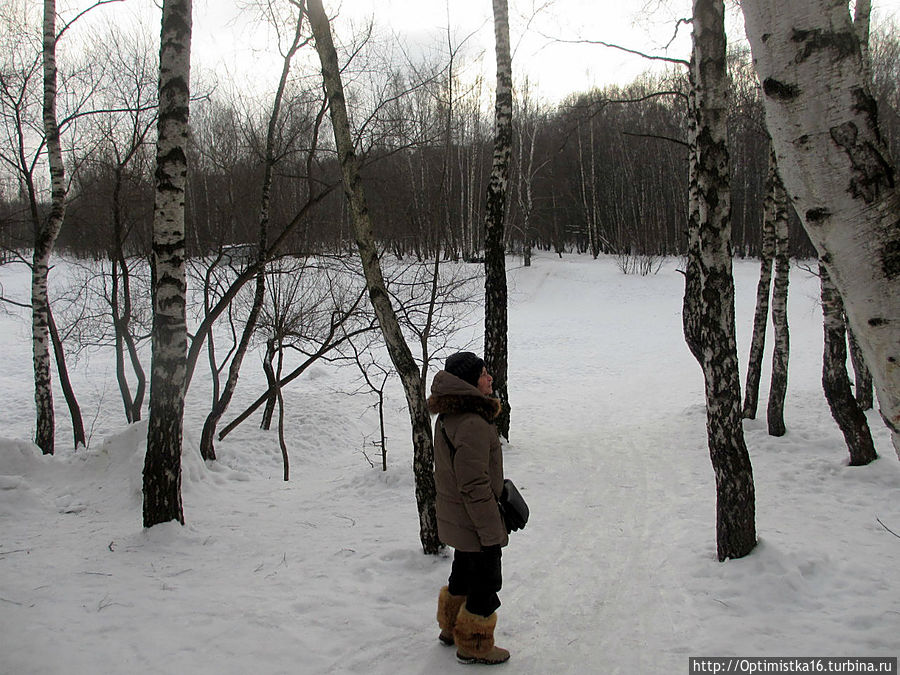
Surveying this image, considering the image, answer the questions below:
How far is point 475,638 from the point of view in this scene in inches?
118

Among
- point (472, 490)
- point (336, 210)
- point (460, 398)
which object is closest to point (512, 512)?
point (472, 490)

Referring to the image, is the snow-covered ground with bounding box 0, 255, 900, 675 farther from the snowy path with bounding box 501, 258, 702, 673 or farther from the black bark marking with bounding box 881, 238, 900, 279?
the black bark marking with bounding box 881, 238, 900, 279

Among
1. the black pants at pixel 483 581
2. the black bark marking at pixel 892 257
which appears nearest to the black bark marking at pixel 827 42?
the black bark marking at pixel 892 257

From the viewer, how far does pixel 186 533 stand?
4785 mm

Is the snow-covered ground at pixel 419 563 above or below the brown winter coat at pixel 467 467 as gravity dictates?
below

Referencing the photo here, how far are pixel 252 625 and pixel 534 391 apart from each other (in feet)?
38.4

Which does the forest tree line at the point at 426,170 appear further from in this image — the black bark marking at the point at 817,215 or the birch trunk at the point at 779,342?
the black bark marking at the point at 817,215

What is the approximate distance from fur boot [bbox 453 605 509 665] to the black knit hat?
A: 1227 mm

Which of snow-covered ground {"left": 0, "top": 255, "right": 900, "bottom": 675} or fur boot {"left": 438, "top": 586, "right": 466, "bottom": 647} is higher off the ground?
fur boot {"left": 438, "top": 586, "right": 466, "bottom": 647}

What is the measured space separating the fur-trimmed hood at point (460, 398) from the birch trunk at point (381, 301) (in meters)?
1.35

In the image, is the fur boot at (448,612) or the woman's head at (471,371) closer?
the woman's head at (471,371)

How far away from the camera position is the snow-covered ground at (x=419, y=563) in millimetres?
3129

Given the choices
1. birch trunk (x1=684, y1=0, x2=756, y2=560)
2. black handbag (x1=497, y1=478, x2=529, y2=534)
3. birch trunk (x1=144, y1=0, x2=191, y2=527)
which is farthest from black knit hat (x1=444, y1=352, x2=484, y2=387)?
birch trunk (x1=144, y1=0, x2=191, y2=527)

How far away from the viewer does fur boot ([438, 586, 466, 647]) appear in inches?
125
